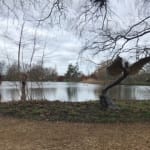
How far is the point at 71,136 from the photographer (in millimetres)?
7320

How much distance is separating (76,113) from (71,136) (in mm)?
2861

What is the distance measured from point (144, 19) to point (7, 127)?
18.9 ft

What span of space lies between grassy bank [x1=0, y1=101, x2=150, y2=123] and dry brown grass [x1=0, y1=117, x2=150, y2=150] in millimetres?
603

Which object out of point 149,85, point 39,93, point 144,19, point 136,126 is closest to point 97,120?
point 136,126

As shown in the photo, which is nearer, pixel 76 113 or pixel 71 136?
pixel 71 136

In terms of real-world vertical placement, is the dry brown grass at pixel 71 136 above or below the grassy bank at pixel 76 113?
below

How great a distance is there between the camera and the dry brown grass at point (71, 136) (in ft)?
20.9

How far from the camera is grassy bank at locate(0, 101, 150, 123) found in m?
9.59

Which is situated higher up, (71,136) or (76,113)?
(76,113)

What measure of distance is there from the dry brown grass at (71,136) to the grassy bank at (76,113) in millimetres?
603

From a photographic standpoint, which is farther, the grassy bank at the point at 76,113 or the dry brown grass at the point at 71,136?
the grassy bank at the point at 76,113

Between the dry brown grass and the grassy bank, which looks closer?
the dry brown grass

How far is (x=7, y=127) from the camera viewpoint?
8.43m

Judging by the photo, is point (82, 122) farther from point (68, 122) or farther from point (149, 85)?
point (149, 85)
